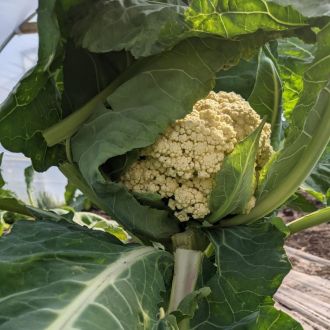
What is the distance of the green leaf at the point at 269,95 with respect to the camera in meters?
1.43

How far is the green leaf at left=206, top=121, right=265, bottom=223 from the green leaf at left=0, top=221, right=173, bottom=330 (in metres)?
0.14

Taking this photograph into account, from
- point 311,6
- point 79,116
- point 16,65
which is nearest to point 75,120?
→ point 79,116

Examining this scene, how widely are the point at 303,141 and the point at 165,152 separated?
10.3 inches

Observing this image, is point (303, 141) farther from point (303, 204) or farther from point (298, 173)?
point (303, 204)

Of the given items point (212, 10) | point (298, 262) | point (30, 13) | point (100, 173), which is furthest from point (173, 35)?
point (30, 13)

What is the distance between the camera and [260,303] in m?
1.12

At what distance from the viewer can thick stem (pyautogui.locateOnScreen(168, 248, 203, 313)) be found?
3.73 ft

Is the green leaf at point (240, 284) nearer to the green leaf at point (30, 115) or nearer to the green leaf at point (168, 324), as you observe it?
the green leaf at point (168, 324)

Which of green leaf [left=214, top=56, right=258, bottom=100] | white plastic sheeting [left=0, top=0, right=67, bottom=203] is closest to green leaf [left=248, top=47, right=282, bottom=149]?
green leaf [left=214, top=56, right=258, bottom=100]

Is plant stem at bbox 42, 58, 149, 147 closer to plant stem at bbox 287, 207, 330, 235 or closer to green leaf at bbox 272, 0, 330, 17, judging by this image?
green leaf at bbox 272, 0, 330, 17

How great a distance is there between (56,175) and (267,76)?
3.71 m

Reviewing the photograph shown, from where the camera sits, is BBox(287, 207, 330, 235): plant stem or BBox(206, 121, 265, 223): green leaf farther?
BBox(287, 207, 330, 235): plant stem

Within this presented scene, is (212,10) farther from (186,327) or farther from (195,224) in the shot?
(186,327)

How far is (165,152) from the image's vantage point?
1190 mm
